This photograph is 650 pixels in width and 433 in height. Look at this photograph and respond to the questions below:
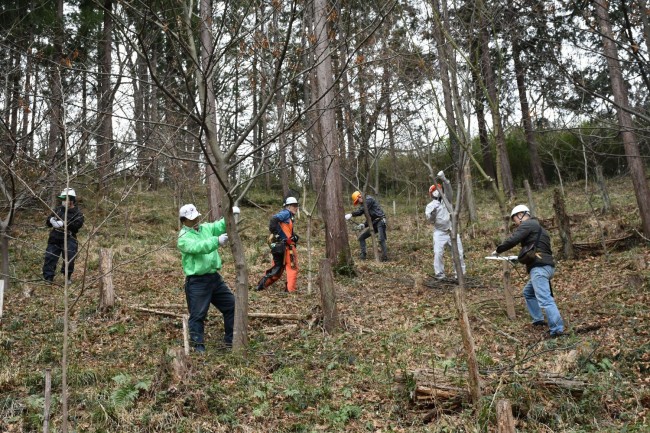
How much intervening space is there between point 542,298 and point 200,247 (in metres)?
4.07

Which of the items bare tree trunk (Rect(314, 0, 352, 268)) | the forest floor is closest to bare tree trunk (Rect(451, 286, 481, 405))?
the forest floor

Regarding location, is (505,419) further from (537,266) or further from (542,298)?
(537,266)

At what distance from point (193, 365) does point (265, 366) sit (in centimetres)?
82

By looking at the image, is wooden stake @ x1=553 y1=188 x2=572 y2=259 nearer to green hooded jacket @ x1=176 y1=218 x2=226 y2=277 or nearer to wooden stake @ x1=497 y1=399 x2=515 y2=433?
green hooded jacket @ x1=176 y1=218 x2=226 y2=277

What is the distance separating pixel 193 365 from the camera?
17.3 feet

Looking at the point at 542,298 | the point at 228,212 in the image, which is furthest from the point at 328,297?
the point at 542,298

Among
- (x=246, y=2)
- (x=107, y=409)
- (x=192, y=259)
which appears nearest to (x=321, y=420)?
(x=107, y=409)

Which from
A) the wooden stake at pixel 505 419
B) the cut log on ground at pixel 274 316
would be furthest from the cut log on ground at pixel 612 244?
the wooden stake at pixel 505 419

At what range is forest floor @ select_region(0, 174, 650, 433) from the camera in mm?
4465

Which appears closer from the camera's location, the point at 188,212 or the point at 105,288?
the point at 188,212

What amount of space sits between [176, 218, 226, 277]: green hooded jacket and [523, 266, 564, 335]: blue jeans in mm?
3859

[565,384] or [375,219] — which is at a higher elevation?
[375,219]

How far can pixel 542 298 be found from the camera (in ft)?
21.9

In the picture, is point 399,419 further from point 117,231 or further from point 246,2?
point 117,231
